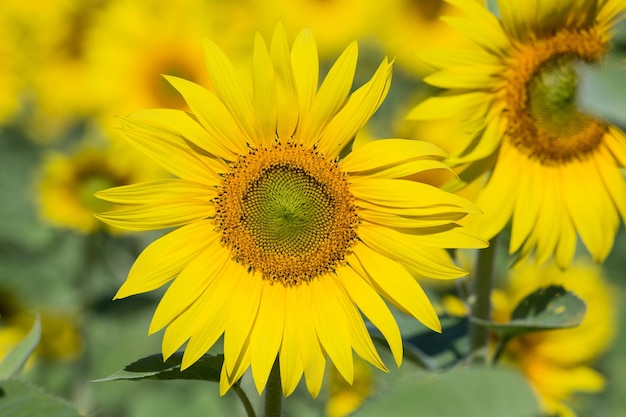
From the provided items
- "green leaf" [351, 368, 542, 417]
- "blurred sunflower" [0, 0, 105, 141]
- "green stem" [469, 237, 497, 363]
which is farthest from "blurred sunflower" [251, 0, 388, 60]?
"green leaf" [351, 368, 542, 417]

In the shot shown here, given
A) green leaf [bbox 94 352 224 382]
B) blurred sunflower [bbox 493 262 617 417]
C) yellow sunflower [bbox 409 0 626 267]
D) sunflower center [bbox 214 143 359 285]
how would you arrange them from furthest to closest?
blurred sunflower [bbox 493 262 617 417], yellow sunflower [bbox 409 0 626 267], sunflower center [bbox 214 143 359 285], green leaf [bbox 94 352 224 382]

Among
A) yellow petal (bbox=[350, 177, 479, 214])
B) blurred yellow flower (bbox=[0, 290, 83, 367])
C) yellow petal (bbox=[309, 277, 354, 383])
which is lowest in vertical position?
blurred yellow flower (bbox=[0, 290, 83, 367])

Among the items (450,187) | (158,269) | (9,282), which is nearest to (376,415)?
(158,269)

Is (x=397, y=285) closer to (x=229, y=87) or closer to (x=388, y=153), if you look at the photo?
(x=388, y=153)

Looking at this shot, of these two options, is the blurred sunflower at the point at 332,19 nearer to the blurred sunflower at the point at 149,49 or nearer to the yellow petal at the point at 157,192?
the blurred sunflower at the point at 149,49

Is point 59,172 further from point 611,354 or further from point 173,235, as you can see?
point 611,354

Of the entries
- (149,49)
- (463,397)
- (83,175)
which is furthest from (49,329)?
(463,397)

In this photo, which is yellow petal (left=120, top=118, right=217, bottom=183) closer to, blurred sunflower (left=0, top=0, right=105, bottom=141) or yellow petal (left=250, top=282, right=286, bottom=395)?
yellow petal (left=250, top=282, right=286, bottom=395)
